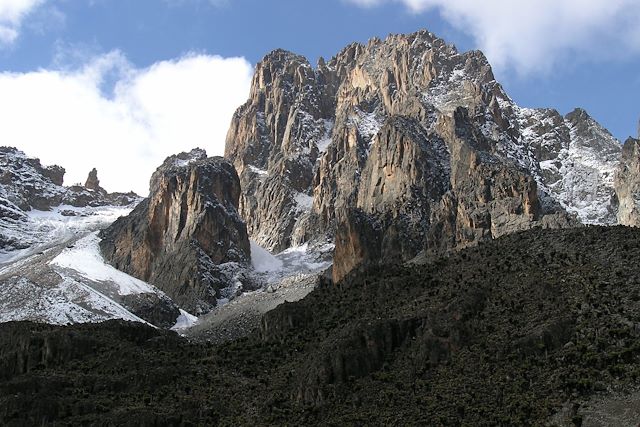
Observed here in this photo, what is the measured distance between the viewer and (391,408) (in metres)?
64.9

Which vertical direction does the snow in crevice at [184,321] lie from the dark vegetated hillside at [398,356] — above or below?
above

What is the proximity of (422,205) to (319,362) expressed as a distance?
115777 mm

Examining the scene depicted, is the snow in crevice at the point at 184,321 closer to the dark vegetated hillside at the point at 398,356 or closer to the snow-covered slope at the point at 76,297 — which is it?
the snow-covered slope at the point at 76,297

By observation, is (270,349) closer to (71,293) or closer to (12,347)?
(12,347)

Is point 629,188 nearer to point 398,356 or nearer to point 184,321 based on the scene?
point 184,321

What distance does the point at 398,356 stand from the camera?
75375 millimetres

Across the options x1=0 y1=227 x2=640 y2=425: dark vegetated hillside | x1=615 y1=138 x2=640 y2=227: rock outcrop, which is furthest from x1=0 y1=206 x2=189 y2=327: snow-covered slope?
x1=615 y1=138 x2=640 y2=227: rock outcrop

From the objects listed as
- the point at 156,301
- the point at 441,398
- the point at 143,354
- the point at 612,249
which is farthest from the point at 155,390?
the point at 156,301

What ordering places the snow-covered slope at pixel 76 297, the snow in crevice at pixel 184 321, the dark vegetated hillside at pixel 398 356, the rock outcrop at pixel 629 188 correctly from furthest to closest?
the rock outcrop at pixel 629 188 < the snow in crevice at pixel 184 321 < the snow-covered slope at pixel 76 297 < the dark vegetated hillside at pixel 398 356

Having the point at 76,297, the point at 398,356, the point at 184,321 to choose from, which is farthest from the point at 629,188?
the point at 398,356

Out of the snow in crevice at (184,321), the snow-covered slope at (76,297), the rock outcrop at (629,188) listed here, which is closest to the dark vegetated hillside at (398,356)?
the snow-covered slope at (76,297)

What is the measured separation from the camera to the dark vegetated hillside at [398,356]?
6284cm

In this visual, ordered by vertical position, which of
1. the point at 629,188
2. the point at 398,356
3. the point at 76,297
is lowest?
the point at 398,356

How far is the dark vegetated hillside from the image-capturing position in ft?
206
